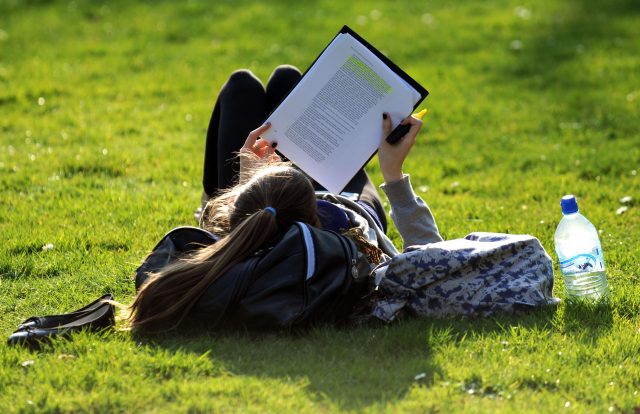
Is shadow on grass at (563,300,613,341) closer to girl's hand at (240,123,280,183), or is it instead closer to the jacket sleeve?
the jacket sleeve

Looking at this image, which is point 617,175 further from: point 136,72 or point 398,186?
point 136,72

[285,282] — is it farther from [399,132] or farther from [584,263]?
[584,263]

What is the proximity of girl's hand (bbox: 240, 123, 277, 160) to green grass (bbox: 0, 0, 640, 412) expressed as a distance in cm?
89

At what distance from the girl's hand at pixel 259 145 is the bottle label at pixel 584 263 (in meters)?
1.38

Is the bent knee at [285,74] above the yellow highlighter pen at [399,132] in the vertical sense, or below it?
above

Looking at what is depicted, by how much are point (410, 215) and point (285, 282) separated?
0.88 m

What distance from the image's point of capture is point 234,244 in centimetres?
369

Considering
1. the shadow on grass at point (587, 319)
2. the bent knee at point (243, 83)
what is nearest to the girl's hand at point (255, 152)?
the bent knee at point (243, 83)

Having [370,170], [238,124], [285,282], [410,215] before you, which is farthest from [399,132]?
[370,170]

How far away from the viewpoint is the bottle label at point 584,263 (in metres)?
4.18

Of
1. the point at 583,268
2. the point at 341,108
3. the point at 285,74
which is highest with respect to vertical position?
the point at 285,74

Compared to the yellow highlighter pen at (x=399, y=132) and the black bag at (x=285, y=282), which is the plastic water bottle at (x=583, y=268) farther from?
the black bag at (x=285, y=282)

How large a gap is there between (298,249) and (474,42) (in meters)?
6.83

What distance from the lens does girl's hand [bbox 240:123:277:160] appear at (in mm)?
4250
